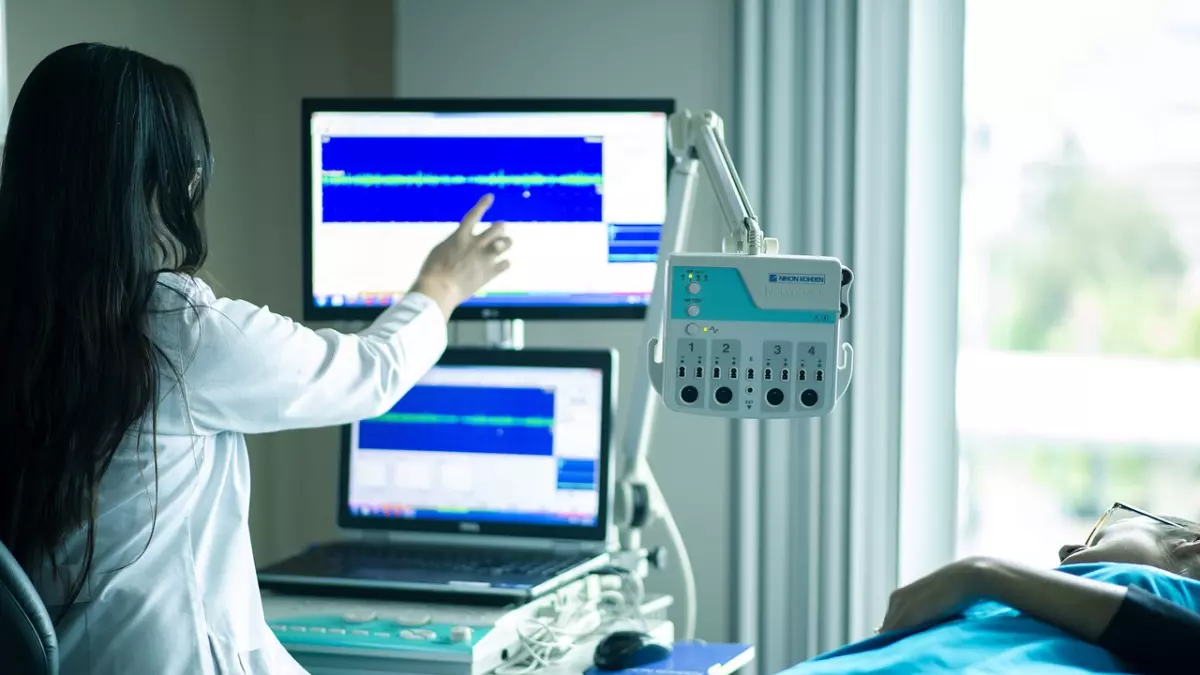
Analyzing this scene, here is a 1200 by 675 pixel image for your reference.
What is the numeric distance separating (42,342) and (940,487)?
5.69 feet

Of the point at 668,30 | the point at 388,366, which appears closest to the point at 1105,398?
the point at 668,30

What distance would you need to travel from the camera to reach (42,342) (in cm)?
131

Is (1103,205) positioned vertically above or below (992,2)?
below

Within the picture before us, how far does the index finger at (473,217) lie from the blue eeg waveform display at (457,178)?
110 mm

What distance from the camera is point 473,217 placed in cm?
180

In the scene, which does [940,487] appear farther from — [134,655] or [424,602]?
[134,655]

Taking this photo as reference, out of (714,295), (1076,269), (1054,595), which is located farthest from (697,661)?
(1076,269)

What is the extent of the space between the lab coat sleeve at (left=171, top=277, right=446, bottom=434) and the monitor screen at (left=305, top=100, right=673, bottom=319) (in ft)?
1.12

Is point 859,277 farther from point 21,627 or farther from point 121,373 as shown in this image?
point 21,627

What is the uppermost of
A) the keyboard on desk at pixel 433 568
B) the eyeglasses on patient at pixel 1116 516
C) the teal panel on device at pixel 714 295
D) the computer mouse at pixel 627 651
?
the teal panel on device at pixel 714 295

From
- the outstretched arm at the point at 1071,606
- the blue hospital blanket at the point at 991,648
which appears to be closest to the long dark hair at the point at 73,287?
the blue hospital blanket at the point at 991,648

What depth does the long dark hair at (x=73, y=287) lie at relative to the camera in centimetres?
131

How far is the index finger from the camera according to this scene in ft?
5.87

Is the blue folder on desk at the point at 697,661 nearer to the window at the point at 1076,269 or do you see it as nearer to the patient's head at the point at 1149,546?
the patient's head at the point at 1149,546
